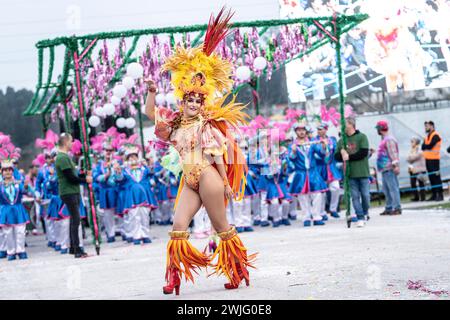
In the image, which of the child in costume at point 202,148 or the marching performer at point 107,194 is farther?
the marching performer at point 107,194

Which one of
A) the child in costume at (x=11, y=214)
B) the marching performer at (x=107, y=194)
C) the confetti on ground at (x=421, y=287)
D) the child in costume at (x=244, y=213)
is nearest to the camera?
the confetti on ground at (x=421, y=287)

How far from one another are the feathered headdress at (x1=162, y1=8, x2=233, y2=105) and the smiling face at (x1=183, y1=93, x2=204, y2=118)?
4 centimetres

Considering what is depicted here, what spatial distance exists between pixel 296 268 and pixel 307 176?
5679mm

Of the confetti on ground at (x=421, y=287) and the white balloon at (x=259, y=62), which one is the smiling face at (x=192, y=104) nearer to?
the confetti on ground at (x=421, y=287)

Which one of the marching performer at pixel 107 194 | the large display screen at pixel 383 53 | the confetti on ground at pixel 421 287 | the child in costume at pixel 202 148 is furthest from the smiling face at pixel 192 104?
the large display screen at pixel 383 53

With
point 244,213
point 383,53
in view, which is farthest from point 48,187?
point 383,53

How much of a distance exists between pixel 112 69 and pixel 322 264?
28.0ft

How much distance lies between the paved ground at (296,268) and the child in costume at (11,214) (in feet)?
0.88

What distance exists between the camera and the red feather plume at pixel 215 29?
6.91 meters

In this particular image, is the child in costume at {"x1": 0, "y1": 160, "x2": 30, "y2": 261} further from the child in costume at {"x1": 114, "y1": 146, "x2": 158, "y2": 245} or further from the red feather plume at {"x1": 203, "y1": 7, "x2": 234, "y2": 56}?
the red feather plume at {"x1": 203, "y1": 7, "x2": 234, "y2": 56}

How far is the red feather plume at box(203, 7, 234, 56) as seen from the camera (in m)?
6.91

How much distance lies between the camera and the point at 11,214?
11.9 meters

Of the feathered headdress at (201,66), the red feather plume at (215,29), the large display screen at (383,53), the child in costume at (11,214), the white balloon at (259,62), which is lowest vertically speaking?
the child in costume at (11,214)
